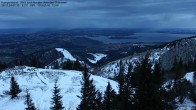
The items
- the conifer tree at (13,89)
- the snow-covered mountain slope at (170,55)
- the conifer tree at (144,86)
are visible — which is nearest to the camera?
the conifer tree at (144,86)

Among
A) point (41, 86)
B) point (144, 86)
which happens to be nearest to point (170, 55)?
point (41, 86)

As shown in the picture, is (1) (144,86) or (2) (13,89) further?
(2) (13,89)

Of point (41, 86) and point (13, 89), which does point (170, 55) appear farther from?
point (13, 89)

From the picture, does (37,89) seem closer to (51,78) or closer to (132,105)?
(51,78)

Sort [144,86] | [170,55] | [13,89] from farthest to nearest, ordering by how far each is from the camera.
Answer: [170,55] < [13,89] < [144,86]

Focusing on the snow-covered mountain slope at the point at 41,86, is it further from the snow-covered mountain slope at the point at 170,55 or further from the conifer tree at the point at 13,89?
the snow-covered mountain slope at the point at 170,55

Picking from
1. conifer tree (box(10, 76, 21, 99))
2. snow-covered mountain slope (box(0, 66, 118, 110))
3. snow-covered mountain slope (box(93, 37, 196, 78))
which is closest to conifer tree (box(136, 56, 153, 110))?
snow-covered mountain slope (box(0, 66, 118, 110))

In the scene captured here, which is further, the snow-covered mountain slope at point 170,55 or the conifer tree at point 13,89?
the snow-covered mountain slope at point 170,55

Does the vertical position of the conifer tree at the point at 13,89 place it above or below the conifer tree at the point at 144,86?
below

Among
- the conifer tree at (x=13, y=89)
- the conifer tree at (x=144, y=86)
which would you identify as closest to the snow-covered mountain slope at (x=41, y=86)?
the conifer tree at (x=13, y=89)
